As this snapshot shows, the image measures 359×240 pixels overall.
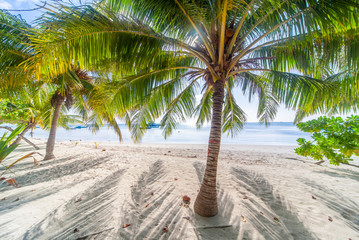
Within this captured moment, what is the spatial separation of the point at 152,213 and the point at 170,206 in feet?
1.33

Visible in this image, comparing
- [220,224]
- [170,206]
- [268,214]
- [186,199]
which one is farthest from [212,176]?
[268,214]

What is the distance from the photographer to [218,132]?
2.93m

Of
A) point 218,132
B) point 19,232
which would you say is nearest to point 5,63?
point 19,232

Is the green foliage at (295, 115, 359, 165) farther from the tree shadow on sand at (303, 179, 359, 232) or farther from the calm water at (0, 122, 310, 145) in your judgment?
the calm water at (0, 122, 310, 145)

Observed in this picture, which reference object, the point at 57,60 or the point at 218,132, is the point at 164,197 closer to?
the point at 218,132

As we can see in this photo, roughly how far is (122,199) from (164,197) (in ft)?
3.05

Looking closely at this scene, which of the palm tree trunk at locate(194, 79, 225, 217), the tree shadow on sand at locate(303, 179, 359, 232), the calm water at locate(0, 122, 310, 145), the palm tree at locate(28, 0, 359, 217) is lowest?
the calm water at locate(0, 122, 310, 145)

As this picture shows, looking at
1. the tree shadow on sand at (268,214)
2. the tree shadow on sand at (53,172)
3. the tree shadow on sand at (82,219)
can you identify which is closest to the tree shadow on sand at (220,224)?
the tree shadow on sand at (268,214)

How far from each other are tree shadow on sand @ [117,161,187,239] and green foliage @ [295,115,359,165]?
4.50m

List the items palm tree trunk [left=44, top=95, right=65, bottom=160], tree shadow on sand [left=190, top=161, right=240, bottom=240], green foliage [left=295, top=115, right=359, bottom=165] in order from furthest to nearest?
palm tree trunk [left=44, top=95, right=65, bottom=160] < green foliage [left=295, top=115, right=359, bottom=165] < tree shadow on sand [left=190, top=161, right=240, bottom=240]

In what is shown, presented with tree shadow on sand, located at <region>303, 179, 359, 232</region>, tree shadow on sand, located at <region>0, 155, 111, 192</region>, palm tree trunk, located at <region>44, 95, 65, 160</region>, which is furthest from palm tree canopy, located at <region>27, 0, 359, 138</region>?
palm tree trunk, located at <region>44, 95, 65, 160</region>

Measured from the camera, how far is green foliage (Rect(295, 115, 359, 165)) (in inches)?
155

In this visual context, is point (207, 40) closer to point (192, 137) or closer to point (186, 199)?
point (186, 199)

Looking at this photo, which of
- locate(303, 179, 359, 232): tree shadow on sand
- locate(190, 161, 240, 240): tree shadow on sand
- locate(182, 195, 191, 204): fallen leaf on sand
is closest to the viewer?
locate(190, 161, 240, 240): tree shadow on sand
